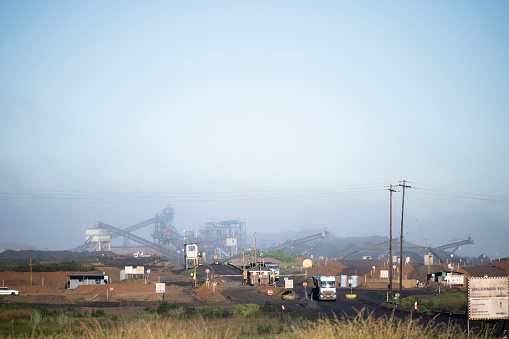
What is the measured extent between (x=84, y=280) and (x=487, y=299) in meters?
60.7

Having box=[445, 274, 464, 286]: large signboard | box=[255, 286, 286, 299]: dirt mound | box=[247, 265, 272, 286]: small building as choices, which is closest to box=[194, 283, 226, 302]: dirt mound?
box=[255, 286, 286, 299]: dirt mound

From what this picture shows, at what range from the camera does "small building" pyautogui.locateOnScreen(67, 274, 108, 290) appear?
69125 millimetres

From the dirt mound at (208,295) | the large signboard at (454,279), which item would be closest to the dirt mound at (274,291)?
the dirt mound at (208,295)

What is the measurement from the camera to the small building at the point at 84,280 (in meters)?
69.1

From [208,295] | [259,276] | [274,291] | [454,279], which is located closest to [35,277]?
[259,276]

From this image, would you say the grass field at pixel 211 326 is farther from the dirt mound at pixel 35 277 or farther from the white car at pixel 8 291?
the dirt mound at pixel 35 277

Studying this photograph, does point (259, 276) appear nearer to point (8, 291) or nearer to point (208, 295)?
point (208, 295)

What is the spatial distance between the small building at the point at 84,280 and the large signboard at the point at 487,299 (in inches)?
2324

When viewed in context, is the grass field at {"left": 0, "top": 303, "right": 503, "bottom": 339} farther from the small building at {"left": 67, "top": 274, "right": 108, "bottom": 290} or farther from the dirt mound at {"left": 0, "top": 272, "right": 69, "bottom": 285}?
the dirt mound at {"left": 0, "top": 272, "right": 69, "bottom": 285}

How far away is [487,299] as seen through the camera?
21406mm

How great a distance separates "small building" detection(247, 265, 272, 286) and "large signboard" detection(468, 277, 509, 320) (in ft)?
180

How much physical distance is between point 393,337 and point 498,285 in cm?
1027

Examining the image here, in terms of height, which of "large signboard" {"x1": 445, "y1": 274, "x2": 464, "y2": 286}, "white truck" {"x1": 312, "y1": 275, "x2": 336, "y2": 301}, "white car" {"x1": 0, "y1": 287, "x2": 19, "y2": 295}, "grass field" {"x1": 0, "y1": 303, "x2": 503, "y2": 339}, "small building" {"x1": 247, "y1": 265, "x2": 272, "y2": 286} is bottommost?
"small building" {"x1": 247, "y1": 265, "x2": 272, "y2": 286}

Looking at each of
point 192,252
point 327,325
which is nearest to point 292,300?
point 327,325
